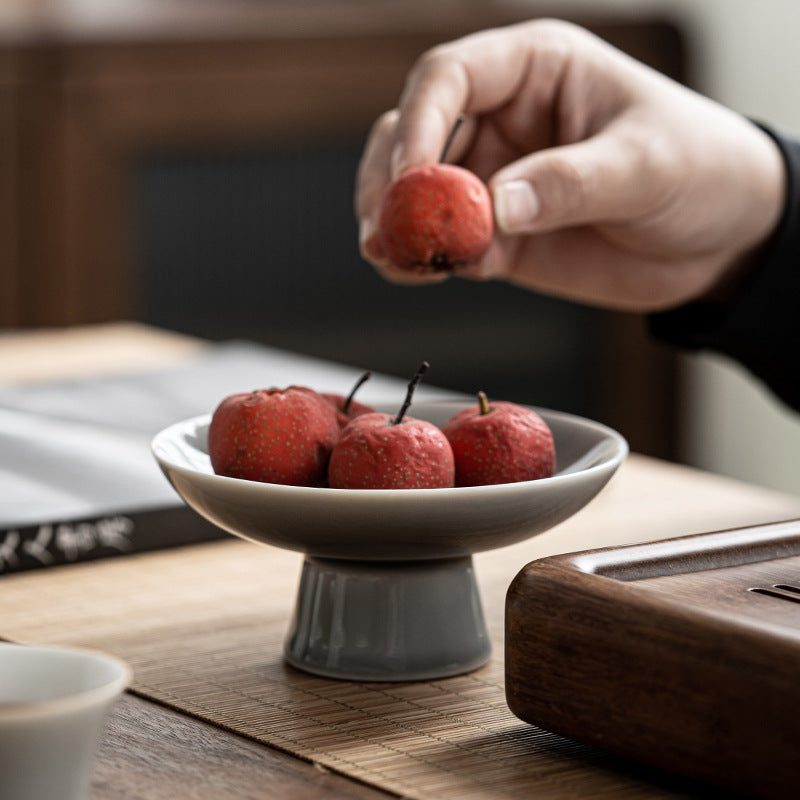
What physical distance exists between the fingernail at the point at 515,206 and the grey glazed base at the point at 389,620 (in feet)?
0.97

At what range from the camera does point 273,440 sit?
61 centimetres

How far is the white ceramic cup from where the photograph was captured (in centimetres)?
41

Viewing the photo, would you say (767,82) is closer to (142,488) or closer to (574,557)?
(142,488)

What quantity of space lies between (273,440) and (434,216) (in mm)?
222

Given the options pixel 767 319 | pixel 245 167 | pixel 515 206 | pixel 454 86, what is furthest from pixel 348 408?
pixel 245 167

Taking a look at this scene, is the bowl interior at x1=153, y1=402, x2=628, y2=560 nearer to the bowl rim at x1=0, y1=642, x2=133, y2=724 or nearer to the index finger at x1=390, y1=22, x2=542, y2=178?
the bowl rim at x1=0, y1=642, x2=133, y2=724

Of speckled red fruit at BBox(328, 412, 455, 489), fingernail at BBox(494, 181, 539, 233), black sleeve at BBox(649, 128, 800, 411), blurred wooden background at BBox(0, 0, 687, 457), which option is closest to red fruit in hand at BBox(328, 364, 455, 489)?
speckled red fruit at BBox(328, 412, 455, 489)

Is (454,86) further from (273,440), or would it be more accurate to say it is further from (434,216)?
(273,440)

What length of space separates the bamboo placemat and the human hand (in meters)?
0.21

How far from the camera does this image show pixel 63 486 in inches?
34.0

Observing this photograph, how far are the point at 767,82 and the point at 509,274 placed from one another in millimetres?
1803

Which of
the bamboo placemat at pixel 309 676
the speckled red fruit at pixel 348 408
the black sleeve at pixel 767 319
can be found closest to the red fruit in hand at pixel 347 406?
the speckled red fruit at pixel 348 408

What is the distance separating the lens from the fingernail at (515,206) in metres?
0.88

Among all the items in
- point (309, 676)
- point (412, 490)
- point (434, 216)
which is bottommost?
point (309, 676)
